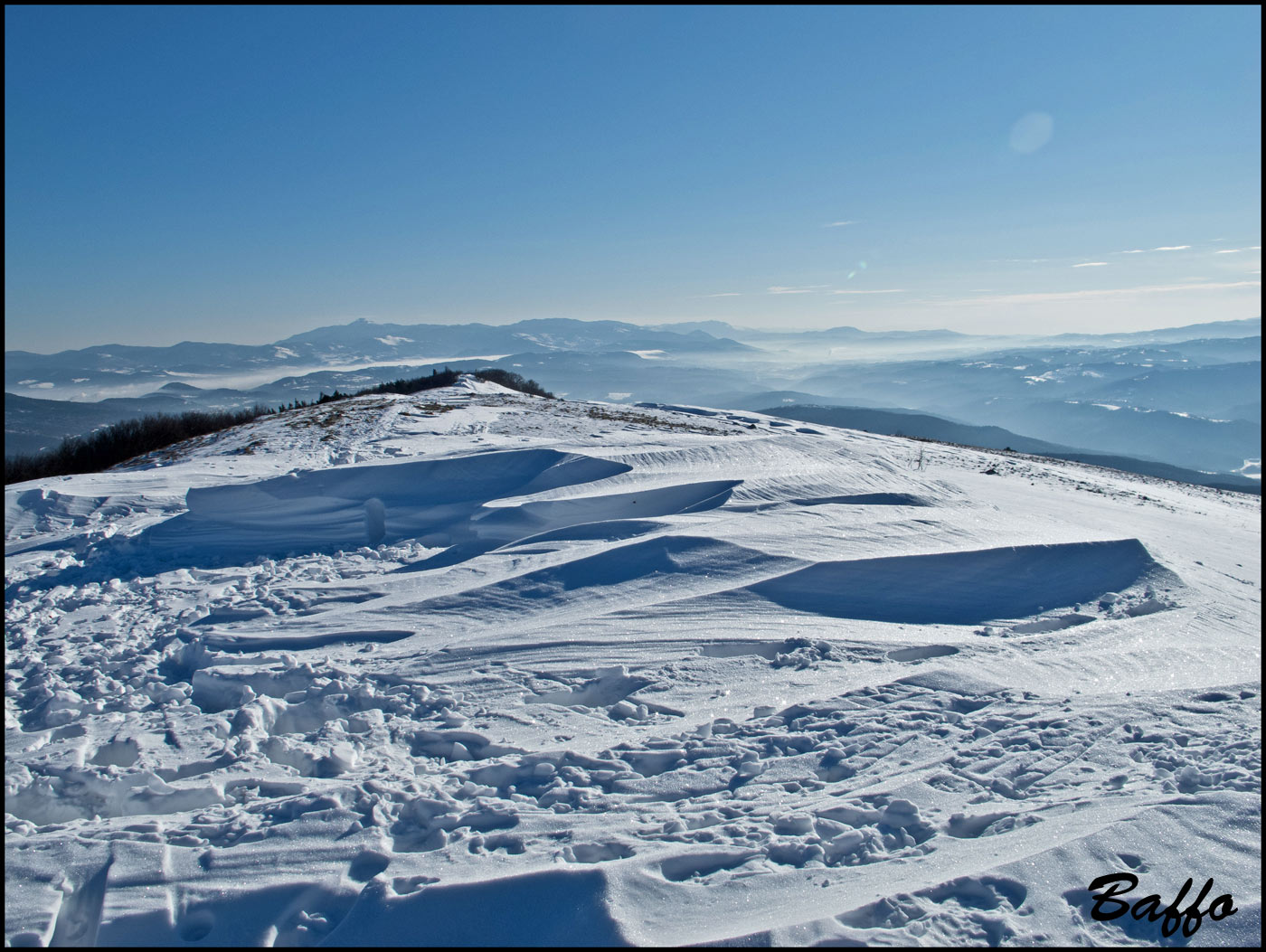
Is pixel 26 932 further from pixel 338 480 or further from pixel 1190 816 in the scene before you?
pixel 338 480

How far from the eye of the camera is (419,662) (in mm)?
4660

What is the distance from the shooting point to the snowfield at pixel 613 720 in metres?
2.58

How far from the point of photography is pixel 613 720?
4.03 metres

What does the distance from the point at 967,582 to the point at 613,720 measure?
3918mm

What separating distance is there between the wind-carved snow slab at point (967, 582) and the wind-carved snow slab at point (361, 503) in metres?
3.07

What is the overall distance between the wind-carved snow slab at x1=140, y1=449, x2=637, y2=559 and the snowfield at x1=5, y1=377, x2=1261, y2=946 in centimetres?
7

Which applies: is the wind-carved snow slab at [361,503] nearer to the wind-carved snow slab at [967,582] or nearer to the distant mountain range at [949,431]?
the wind-carved snow slab at [967,582]

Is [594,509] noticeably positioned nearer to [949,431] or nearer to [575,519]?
[575,519]

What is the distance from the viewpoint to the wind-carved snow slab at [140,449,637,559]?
738 centimetres

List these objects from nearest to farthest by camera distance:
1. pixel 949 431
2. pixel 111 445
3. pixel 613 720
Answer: pixel 613 720, pixel 111 445, pixel 949 431

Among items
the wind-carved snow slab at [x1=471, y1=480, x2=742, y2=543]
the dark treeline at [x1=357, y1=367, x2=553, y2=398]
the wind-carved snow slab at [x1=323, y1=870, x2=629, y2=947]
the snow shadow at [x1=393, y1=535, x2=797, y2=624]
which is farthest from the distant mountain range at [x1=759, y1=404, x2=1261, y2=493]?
the wind-carved snow slab at [x1=323, y1=870, x2=629, y2=947]

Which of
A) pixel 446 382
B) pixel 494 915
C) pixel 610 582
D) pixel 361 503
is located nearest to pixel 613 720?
pixel 494 915

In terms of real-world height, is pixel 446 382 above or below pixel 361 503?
above

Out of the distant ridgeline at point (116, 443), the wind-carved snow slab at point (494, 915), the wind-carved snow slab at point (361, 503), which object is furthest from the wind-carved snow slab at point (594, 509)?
the distant ridgeline at point (116, 443)
